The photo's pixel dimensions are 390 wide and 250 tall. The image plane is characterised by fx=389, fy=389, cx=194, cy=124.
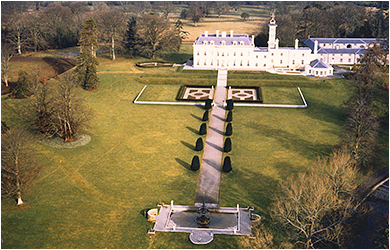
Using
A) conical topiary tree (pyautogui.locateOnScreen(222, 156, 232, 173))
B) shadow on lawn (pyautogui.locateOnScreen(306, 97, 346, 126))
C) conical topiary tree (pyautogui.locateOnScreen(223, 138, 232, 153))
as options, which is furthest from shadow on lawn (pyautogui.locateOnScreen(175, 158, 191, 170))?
shadow on lawn (pyautogui.locateOnScreen(306, 97, 346, 126))

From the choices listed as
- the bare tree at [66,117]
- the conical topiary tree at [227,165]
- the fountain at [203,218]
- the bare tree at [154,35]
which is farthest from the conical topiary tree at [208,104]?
the bare tree at [154,35]

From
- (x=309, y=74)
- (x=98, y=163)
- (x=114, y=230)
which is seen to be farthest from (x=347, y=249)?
(x=309, y=74)

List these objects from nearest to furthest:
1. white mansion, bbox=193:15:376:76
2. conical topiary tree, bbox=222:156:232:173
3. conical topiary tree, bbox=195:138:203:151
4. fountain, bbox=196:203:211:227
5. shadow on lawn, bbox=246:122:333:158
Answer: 1. fountain, bbox=196:203:211:227
2. conical topiary tree, bbox=222:156:232:173
3. conical topiary tree, bbox=195:138:203:151
4. shadow on lawn, bbox=246:122:333:158
5. white mansion, bbox=193:15:376:76

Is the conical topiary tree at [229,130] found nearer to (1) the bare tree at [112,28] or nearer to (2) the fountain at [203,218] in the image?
(2) the fountain at [203,218]

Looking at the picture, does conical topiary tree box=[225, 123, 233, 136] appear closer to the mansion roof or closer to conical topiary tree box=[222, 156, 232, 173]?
Answer: conical topiary tree box=[222, 156, 232, 173]

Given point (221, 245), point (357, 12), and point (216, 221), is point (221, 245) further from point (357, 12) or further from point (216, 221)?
point (357, 12)

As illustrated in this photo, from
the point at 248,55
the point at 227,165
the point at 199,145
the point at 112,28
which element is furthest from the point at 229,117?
the point at 112,28
